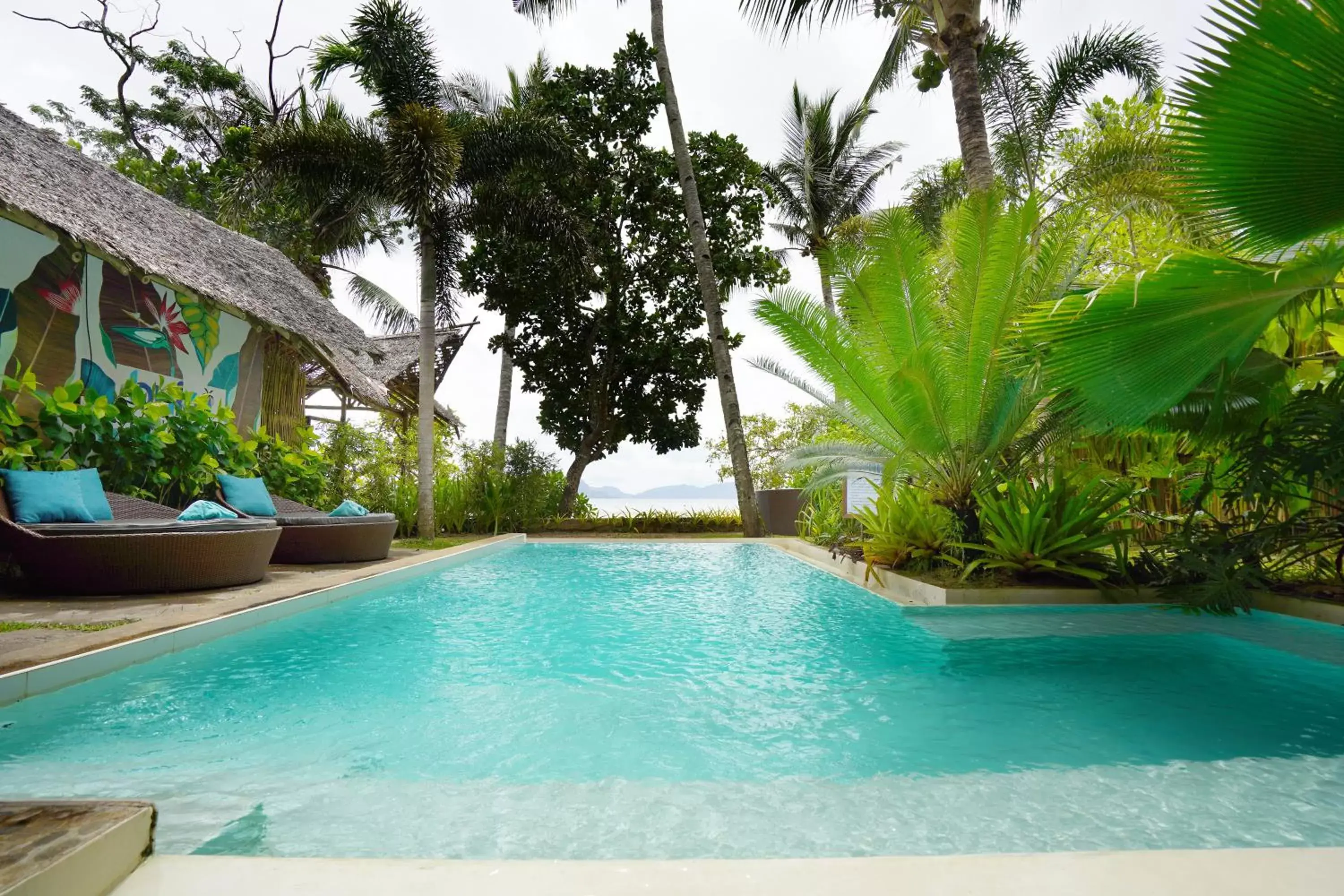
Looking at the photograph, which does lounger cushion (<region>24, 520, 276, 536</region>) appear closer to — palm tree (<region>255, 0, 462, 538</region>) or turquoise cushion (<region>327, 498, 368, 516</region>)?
turquoise cushion (<region>327, 498, 368, 516</region>)

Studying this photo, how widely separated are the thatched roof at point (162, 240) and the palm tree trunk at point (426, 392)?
930 mm

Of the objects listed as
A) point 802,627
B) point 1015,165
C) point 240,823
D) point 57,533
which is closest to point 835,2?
point 1015,165

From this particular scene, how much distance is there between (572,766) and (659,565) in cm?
626

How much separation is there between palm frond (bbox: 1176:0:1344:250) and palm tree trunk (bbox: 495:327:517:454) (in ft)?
50.4

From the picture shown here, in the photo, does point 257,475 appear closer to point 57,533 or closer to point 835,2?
point 57,533

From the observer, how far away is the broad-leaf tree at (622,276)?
1619 cm

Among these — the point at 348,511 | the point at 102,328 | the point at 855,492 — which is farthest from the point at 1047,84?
the point at 102,328

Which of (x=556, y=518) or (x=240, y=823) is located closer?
(x=240, y=823)

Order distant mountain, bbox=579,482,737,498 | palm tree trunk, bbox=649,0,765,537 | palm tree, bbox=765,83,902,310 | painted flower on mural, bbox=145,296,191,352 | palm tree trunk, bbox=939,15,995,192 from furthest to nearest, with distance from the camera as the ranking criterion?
distant mountain, bbox=579,482,737,498
palm tree, bbox=765,83,902,310
palm tree trunk, bbox=649,0,765,537
painted flower on mural, bbox=145,296,191,352
palm tree trunk, bbox=939,15,995,192

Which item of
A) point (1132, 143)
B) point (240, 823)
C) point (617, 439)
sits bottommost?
point (240, 823)

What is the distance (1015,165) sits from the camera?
15039mm

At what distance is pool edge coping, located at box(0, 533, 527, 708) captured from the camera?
9.45 ft

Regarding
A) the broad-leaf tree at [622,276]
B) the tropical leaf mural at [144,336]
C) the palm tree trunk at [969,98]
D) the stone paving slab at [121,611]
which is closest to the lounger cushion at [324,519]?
the stone paving slab at [121,611]

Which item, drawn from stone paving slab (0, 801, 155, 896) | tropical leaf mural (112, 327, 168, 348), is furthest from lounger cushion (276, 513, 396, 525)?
stone paving slab (0, 801, 155, 896)
